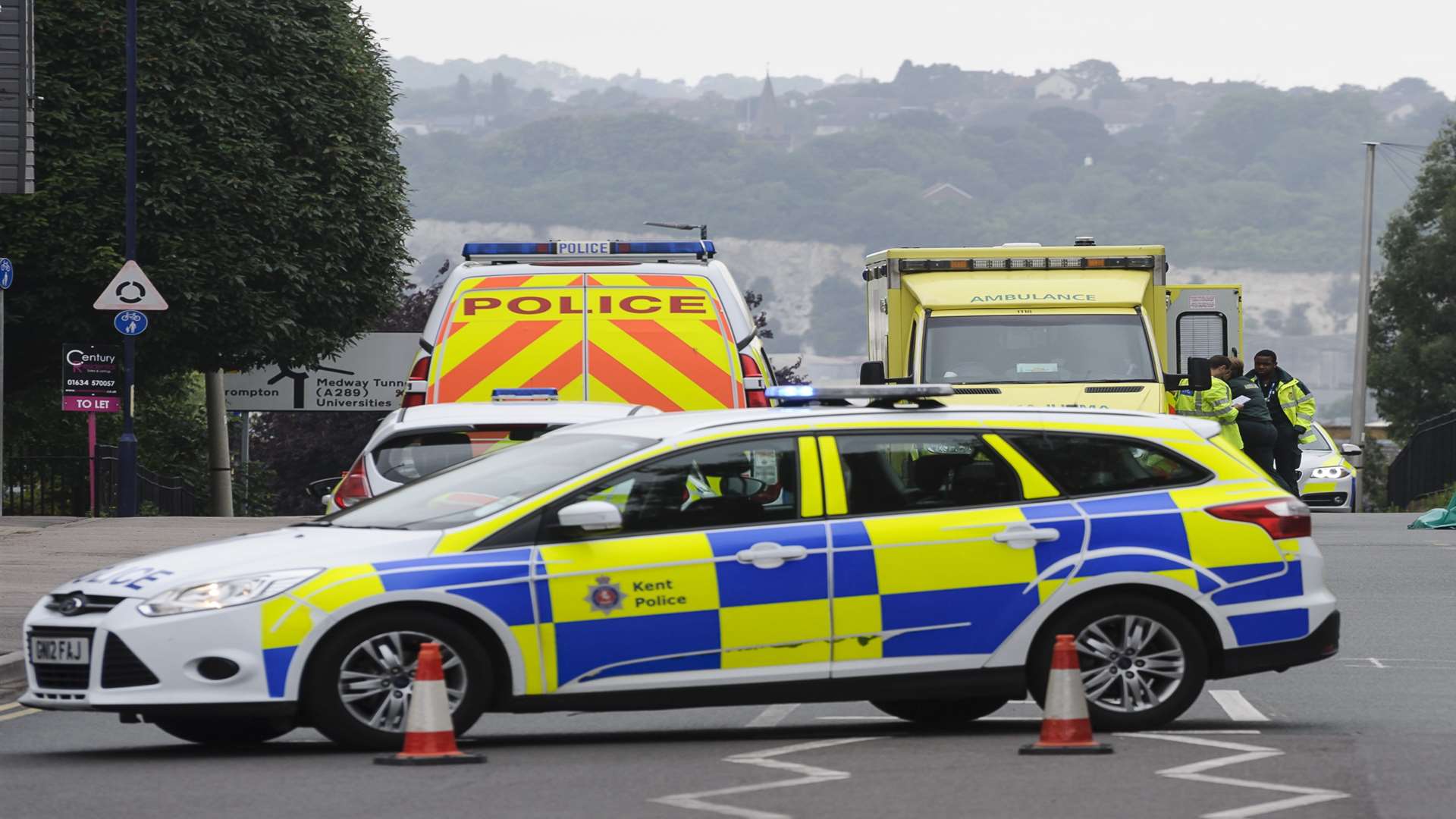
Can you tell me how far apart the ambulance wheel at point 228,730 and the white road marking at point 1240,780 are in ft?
11.4

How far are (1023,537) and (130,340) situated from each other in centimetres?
2043

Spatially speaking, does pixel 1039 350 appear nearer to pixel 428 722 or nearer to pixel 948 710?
pixel 948 710

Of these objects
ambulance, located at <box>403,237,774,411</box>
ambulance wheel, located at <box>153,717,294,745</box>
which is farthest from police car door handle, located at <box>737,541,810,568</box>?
ambulance, located at <box>403,237,774,411</box>

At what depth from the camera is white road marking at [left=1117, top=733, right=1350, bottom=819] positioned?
7938 mm

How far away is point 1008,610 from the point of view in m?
9.80

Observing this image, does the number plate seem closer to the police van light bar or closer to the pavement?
the pavement

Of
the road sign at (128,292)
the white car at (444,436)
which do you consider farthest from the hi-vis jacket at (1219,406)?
the road sign at (128,292)

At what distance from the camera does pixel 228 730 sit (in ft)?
32.7

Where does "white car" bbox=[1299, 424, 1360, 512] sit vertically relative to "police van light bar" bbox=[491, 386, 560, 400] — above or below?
below

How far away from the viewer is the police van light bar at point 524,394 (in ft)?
46.2

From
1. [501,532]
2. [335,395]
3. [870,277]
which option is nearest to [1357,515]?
[870,277]

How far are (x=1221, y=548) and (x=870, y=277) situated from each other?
12819 millimetres

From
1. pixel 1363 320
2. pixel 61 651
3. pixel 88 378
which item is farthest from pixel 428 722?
pixel 1363 320

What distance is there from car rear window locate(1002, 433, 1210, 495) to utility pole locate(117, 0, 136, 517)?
18492mm
